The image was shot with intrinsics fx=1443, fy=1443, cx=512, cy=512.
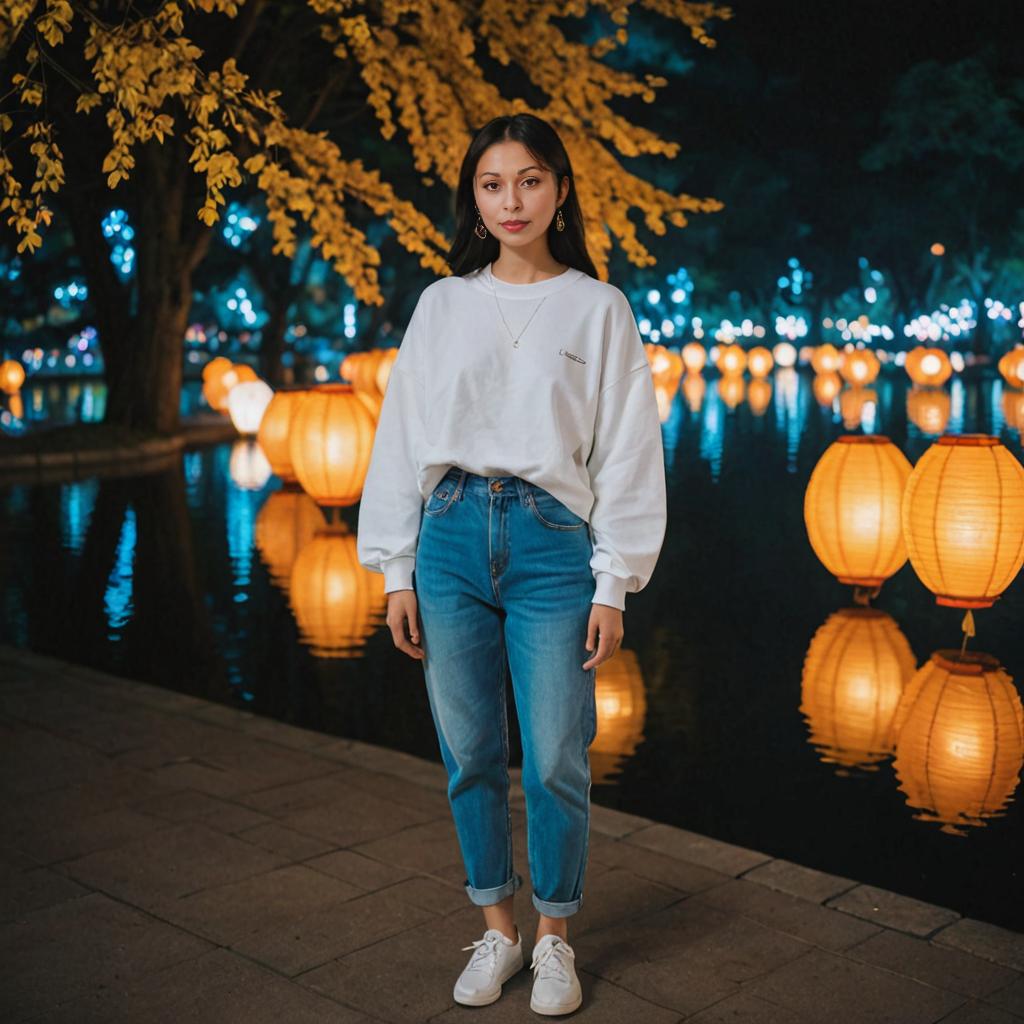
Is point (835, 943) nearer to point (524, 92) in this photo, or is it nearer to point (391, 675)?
point (391, 675)

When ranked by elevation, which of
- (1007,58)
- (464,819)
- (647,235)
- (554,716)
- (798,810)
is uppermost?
(1007,58)

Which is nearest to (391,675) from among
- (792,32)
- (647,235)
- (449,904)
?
(449,904)

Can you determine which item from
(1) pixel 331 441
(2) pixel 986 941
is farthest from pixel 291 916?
(1) pixel 331 441

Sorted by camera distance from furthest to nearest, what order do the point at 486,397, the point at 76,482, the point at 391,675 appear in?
1. the point at 76,482
2. the point at 391,675
3. the point at 486,397

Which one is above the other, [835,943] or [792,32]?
[792,32]

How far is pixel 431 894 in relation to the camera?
178 inches

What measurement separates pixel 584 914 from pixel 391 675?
145 inches

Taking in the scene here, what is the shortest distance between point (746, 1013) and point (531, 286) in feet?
6.30

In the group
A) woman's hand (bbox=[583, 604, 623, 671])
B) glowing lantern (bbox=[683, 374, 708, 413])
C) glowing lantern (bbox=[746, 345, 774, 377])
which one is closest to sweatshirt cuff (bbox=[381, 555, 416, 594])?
woman's hand (bbox=[583, 604, 623, 671])

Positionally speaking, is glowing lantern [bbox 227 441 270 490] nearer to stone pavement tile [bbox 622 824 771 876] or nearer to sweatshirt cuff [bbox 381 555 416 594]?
stone pavement tile [bbox 622 824 771 876]

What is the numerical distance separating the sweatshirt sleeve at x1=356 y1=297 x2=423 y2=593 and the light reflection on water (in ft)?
7.46

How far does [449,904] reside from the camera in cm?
443

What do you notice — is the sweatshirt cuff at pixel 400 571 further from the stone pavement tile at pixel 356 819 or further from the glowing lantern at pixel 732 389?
the glowing lantern at pixel 732 389

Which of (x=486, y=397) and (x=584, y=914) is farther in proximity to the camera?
(x=584, y=914)
